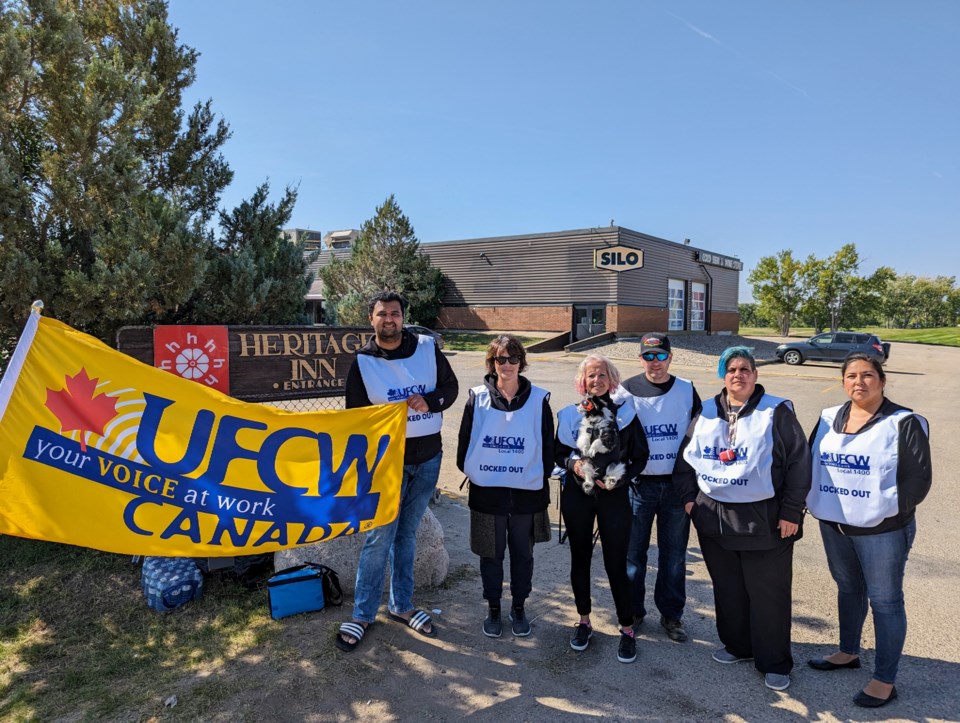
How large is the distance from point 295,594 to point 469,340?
30.9m

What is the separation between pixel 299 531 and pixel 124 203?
3.33 m

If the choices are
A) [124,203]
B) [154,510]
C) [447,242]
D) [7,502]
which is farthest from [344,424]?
[447,242]

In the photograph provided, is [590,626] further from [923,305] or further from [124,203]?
[923,305]

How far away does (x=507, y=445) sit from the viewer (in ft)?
12.6

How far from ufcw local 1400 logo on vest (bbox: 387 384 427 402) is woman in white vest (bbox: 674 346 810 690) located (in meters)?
1.77

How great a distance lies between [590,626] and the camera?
149 inches

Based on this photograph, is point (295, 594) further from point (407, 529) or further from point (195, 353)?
point (195, 353)

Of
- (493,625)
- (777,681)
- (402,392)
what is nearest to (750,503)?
(777,681)

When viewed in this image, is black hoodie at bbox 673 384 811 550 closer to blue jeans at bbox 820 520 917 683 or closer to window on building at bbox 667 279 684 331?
blue jeans at bbox 820 520 917 683

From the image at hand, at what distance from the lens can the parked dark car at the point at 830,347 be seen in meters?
24.2

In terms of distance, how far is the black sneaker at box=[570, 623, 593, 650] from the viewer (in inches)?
147

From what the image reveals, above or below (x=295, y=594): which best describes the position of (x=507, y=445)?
above

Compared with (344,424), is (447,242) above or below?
above

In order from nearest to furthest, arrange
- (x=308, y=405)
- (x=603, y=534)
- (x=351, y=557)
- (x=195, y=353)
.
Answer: (x=603, y=534), (x=351, y=557), (x=195, y=353), (x=308, y=405)
